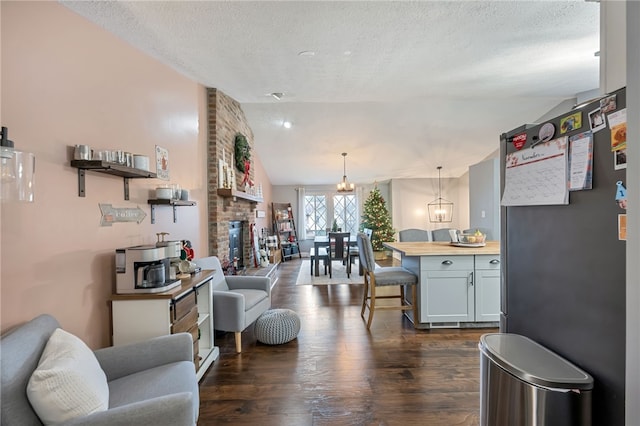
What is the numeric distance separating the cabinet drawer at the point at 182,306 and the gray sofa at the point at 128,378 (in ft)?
0.82

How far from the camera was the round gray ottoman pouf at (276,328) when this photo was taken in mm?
2787

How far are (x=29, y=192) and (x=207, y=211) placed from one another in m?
2.43

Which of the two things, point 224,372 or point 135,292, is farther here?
point 224,372

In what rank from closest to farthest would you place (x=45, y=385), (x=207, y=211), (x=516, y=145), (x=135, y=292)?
(x=45, y=385) < (x=516, y=145) < (x=135, y=292) < (x=207, y=211)

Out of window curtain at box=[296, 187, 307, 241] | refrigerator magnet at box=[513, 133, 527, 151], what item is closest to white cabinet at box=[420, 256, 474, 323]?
refrigerator magnet at box=[513, 133, 527, 151]

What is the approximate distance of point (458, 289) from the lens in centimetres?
314

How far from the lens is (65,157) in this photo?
1655mm

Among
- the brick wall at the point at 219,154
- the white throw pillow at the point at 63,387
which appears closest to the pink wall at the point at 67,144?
the white throw pillow at the point at 63,387

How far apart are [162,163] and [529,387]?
2.94 metres

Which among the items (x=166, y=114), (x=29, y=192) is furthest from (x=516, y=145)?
(x=166, y=114)

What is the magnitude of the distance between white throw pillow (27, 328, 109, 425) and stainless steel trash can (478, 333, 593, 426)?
65.2 inches

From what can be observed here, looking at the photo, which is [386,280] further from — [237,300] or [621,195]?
[621,195]

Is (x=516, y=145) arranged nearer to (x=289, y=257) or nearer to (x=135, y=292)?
(x=135, y=292)

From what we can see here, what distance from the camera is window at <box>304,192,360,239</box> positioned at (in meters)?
8.95
